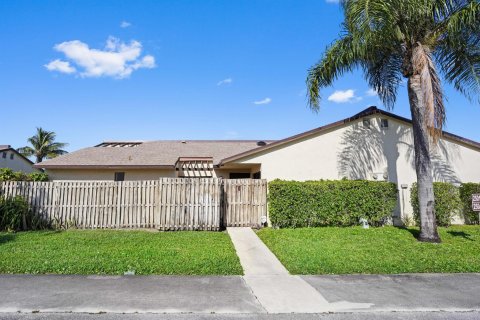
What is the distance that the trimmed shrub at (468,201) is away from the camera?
12.8 meters

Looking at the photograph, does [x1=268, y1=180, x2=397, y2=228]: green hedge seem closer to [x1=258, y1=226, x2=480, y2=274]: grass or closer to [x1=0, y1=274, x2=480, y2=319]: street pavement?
[x1=258, y1=226, x2=480, y2=274]: grass

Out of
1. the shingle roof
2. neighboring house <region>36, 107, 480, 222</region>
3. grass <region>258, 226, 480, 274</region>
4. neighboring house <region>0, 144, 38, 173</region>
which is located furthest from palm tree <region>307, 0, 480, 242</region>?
neighboring house <region>0, 144, 38, 173</region>

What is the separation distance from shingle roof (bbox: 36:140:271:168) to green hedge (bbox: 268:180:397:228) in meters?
6.06

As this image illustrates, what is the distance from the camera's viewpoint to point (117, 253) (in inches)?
300

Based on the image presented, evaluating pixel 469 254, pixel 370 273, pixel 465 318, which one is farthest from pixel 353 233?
pixel 465 318

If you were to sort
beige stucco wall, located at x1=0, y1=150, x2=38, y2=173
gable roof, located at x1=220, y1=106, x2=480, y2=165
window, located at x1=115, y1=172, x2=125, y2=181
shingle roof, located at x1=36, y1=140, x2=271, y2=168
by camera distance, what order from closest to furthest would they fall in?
1. gable roof, located at x1=220, y1=106, x2=480, y2=165
2. shingle roof, located at x1=36, y1=140, x2=271, y2=168
3. window, located at x1=115, y1=172, x2=125, y2=181
4. beige stucco wall, located at x1=0, y1=150, x2=38, y2=173

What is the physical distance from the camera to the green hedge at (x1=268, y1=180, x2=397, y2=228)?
12.1 meters

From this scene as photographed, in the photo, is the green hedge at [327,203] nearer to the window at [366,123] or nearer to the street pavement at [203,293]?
the window at [366,123]

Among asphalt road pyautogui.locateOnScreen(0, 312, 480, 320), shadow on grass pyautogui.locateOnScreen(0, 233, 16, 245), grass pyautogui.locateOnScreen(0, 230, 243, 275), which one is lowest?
asphalt road pyautogui.locateOnScreen(0, 312, 480, 320)

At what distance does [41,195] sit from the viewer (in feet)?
38.7

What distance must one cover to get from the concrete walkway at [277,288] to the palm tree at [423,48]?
5.62 meters

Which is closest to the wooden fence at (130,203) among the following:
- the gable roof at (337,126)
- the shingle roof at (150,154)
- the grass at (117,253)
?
the grass at (117,253)

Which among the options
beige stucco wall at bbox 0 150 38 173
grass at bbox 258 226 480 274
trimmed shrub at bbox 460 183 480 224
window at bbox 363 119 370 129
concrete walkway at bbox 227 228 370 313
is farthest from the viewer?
beige stucco wall at bbox 0 150 38 173

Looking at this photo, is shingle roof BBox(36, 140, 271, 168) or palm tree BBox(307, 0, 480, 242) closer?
palm tree BBox(307, 0, 480, 242)
